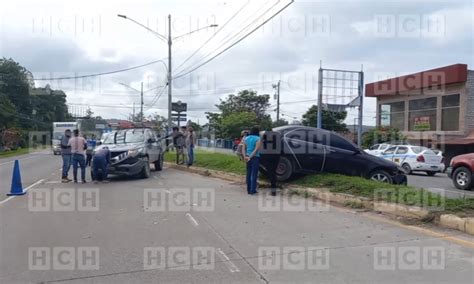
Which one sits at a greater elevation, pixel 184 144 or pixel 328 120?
pixel 328 120

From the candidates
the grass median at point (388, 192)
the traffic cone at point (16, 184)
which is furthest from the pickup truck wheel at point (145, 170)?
the grass median at point (388, 192)

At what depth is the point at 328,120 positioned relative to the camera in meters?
62.1

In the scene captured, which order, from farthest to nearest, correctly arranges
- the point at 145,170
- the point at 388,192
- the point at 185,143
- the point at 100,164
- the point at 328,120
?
the point at 328,120, the point at 185,143, the point at 145,170, the point at 100,164, the point at 388,192

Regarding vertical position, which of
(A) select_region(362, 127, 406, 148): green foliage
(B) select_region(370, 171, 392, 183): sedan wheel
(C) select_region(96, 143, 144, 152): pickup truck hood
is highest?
(A) select_region(362, 127, 406, 148): green foliage

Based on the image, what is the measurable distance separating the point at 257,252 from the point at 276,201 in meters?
4.25

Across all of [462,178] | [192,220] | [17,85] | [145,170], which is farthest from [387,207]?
[17,85]

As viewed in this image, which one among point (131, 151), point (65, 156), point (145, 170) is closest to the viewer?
point (65, 156)

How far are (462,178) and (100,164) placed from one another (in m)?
11.5

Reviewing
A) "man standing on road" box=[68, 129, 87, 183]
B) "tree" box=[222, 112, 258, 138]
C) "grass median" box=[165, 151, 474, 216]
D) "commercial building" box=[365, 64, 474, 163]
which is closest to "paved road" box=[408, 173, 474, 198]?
"grass median" box=[165, 151, 474, 216]

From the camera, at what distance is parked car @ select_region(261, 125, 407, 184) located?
479 inches

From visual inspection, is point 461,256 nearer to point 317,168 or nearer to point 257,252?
point 257,252

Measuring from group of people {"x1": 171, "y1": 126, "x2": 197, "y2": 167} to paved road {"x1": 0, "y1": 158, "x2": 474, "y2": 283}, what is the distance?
923 centimetres

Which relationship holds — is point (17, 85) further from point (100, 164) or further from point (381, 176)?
point (381, 176)

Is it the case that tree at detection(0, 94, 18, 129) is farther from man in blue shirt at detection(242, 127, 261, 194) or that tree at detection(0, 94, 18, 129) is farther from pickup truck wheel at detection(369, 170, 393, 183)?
pickup truck wheel at detection(369, 170, 393, 183)
